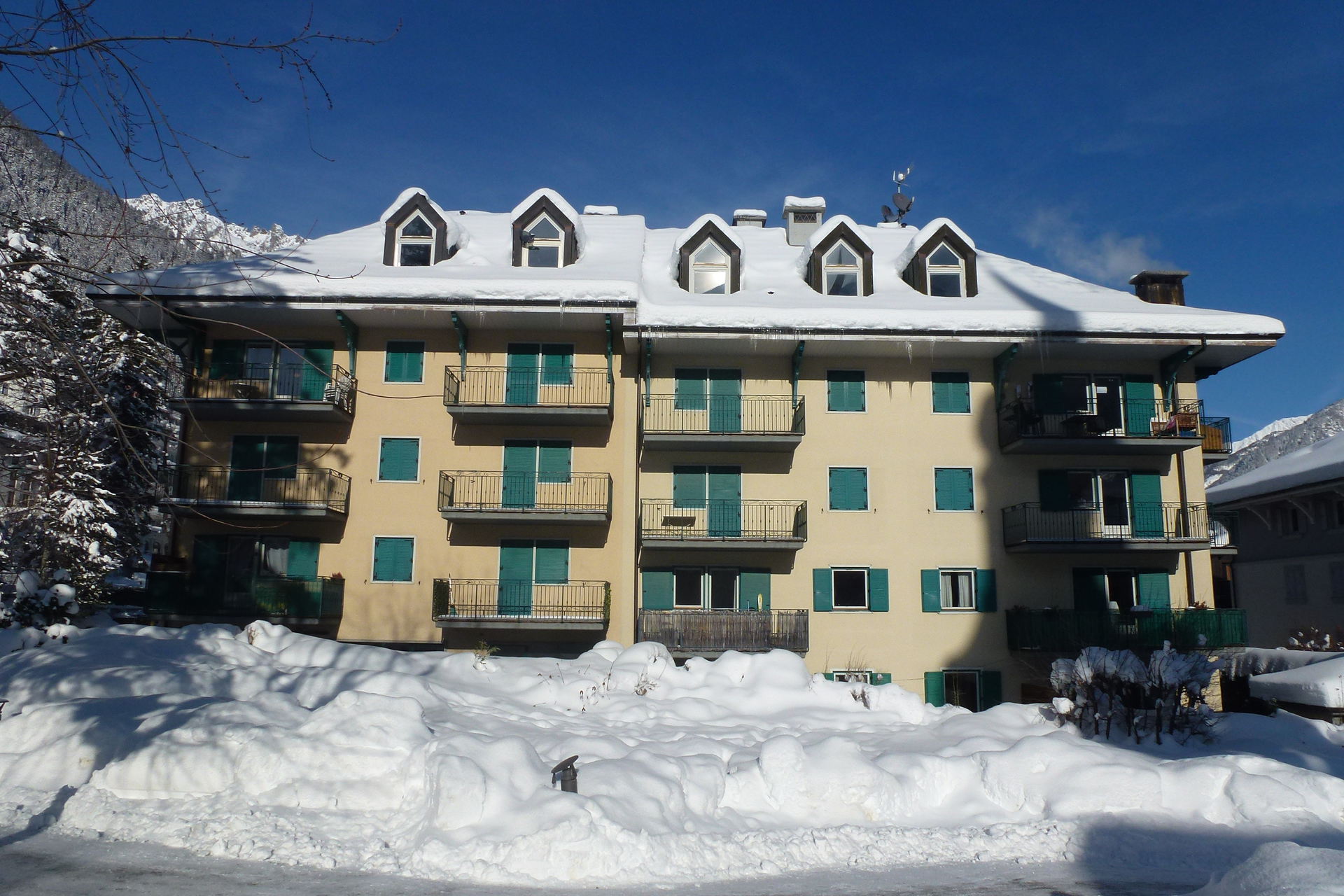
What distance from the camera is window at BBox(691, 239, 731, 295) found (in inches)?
993

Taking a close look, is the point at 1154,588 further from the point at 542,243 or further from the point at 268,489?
the point at 268,489

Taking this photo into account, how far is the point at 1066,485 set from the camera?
79.6 feet

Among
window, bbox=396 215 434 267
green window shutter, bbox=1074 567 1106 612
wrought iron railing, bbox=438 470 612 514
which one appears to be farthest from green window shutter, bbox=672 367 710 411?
green window shutter, bbox=1074 567 1106 612

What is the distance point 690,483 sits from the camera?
23.9 meters

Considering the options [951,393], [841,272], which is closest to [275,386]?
[841,272]

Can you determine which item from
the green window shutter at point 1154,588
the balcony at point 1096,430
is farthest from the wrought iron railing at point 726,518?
the green window shutter at point 1154,588

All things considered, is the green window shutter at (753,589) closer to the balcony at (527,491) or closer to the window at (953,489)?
the balcony at (527,491)

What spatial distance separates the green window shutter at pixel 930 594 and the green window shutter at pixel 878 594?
866 millimetres

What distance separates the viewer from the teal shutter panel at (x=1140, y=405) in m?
24.0

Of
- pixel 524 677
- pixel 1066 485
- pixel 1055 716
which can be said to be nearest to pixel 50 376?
pixel 524 677

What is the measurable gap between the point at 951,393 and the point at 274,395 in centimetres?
1757

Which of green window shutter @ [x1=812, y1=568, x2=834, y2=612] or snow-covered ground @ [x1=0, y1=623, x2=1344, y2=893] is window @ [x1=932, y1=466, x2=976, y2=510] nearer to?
green window shutter @ [x1=812, y1=568, x2=834, y2=612]

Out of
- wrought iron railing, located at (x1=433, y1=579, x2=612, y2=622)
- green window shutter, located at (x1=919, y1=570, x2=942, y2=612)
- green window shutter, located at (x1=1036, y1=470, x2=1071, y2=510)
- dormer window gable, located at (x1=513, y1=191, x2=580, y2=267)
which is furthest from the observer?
dormer window gable, located at (x1=513, y1=191, x2=580, y2=267)

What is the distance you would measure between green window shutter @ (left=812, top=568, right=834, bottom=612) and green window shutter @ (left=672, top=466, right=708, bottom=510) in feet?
11.5
